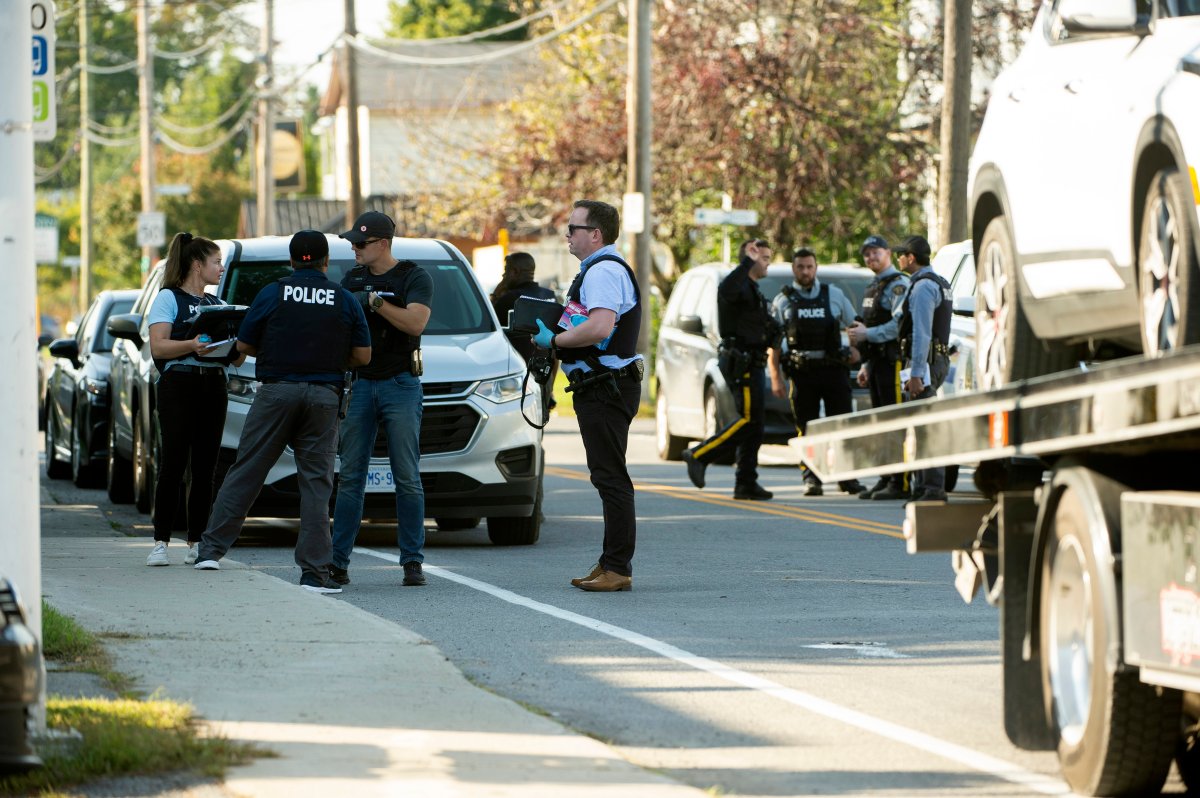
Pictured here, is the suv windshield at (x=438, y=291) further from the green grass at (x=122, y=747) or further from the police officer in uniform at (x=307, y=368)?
the green grass at (x=122, y=747)

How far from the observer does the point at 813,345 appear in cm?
1792

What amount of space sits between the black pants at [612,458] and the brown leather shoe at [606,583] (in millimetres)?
34

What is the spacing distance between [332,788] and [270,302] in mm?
5454

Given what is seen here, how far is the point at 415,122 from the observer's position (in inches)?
1956

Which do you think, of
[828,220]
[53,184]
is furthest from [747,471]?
[53,184]

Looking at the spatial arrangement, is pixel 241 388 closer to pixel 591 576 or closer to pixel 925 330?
pixel 591 576

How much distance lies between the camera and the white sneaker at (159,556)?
481 inches

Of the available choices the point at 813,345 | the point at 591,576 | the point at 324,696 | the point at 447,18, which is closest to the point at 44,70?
the point at 324,696

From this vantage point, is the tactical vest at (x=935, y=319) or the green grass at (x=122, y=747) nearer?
the green grass at (x=122, y=747)

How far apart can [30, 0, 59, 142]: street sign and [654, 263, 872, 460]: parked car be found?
423 inches

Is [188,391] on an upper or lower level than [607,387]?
lower

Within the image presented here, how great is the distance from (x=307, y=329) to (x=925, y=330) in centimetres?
587

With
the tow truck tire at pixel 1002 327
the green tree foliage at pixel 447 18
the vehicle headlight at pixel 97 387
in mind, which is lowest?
the vehicle headlight at pixel 97 387

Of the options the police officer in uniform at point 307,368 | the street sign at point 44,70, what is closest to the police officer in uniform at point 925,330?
the police officer in uniform at point 307,368
